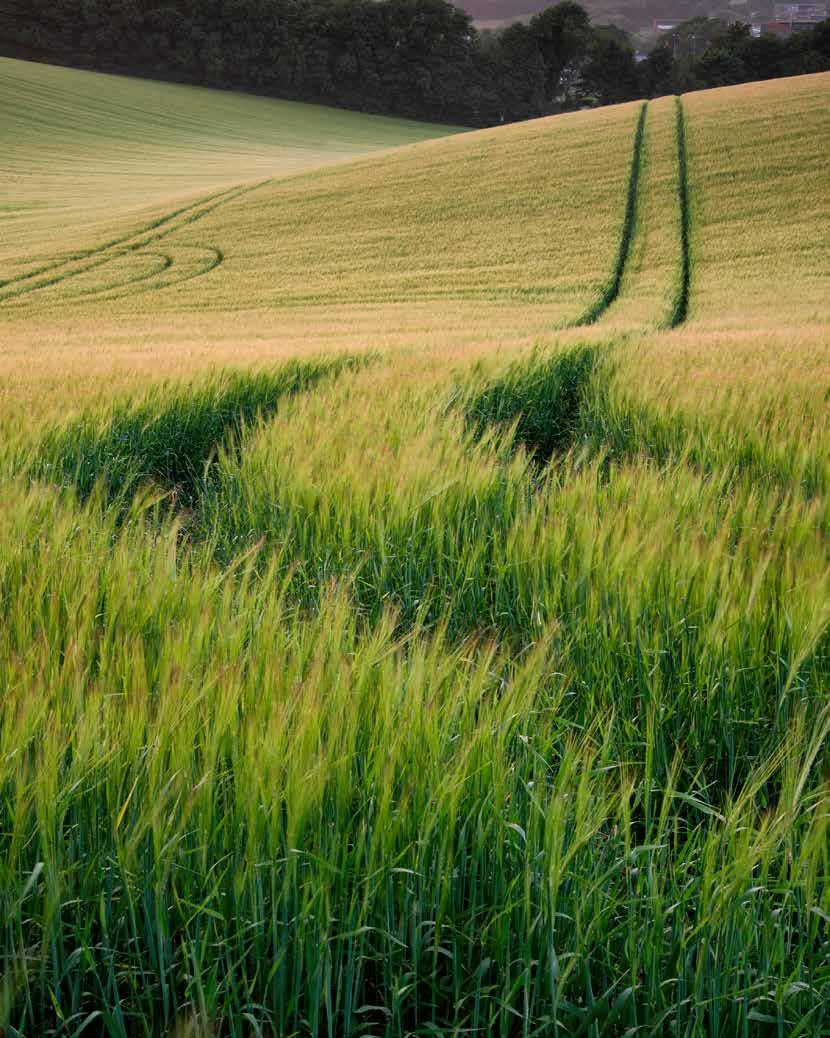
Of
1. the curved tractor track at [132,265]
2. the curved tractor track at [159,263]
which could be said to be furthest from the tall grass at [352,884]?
the curved tractor track at [132,265]

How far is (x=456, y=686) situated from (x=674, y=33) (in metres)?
121

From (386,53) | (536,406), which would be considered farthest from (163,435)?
(386,53)

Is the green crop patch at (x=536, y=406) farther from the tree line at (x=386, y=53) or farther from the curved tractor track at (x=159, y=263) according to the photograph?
the tree line at (x=386, y=53)

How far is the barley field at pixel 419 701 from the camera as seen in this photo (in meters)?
0.98

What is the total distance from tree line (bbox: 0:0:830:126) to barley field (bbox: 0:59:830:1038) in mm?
73023

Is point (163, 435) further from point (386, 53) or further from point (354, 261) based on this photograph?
point (386, 53)

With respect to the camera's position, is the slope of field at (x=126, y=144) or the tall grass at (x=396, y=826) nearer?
the tall grass at (x=396, y=826)

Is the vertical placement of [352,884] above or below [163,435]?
above

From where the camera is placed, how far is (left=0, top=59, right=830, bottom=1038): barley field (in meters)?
0.98

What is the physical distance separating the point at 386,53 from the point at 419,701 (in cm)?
8182

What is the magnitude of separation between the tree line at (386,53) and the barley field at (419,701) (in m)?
73.0

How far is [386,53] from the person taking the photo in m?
71.0

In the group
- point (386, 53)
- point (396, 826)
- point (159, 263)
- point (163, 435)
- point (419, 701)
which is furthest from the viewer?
point (386, 53)

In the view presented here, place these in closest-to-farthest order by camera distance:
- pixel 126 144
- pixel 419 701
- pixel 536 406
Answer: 1. pixel 419 701
2. pixel 536 406
3. pixel 126 144
